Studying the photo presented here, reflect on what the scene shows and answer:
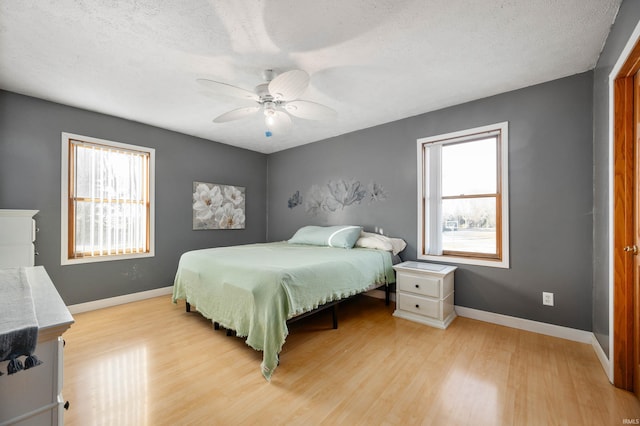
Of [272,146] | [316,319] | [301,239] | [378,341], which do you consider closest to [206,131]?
[272,146]

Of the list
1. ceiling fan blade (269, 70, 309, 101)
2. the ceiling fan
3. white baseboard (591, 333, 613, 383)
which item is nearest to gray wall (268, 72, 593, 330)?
white baseboard (591, 333, 613, 383)

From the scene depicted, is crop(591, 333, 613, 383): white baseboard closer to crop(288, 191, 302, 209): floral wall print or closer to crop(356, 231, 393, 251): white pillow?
crop(356, 231, 393, 251): white pillow

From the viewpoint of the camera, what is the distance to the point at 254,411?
1.54 metres

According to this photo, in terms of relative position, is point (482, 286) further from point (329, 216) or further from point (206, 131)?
point (206, 131)

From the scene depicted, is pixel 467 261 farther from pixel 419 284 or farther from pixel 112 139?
pixel 112 139

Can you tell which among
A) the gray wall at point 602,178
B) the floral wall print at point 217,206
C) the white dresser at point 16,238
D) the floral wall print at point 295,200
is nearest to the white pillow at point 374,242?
the floral wall print at point 295,200

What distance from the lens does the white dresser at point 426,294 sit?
269cm

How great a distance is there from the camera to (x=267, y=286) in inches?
78.3

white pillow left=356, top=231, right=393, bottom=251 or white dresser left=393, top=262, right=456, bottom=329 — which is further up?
white pillow left=356, top=231, right=393, bottom=251

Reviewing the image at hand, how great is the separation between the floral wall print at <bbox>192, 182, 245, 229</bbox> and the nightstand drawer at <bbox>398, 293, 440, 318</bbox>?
3.10m

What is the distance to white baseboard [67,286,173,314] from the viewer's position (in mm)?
3104

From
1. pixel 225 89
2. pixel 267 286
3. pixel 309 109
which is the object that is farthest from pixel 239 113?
pixel 267 286

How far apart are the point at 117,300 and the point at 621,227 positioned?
16.2 ft

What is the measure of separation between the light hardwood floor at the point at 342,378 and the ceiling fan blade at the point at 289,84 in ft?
6.91
